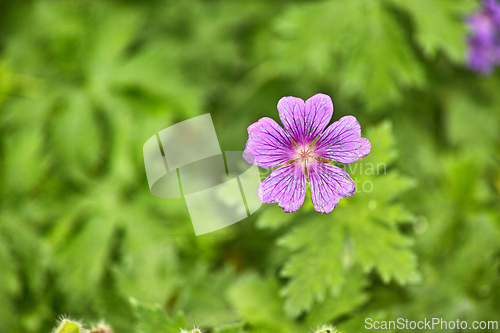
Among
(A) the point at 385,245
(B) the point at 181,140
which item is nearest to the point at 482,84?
(A) the point at 385,245

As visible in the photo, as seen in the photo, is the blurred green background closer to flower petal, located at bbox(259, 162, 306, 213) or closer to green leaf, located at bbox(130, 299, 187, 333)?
green leaf, located at bbox(130, 299, 187, 333)

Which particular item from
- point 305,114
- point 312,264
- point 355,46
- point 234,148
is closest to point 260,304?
point 312,264

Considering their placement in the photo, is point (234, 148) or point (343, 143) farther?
point (234, 148)

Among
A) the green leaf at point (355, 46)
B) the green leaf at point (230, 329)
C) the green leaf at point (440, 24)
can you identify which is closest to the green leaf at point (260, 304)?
the green leaf at point (230, 329)

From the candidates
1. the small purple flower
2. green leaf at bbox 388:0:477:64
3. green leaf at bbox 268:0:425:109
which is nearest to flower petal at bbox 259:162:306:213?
green leaf at bbox 268:0:425:109

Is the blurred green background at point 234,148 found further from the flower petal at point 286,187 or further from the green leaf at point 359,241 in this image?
the flower petal at point 286,187

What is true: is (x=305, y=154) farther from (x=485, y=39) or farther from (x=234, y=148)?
(x=485, y=39)
